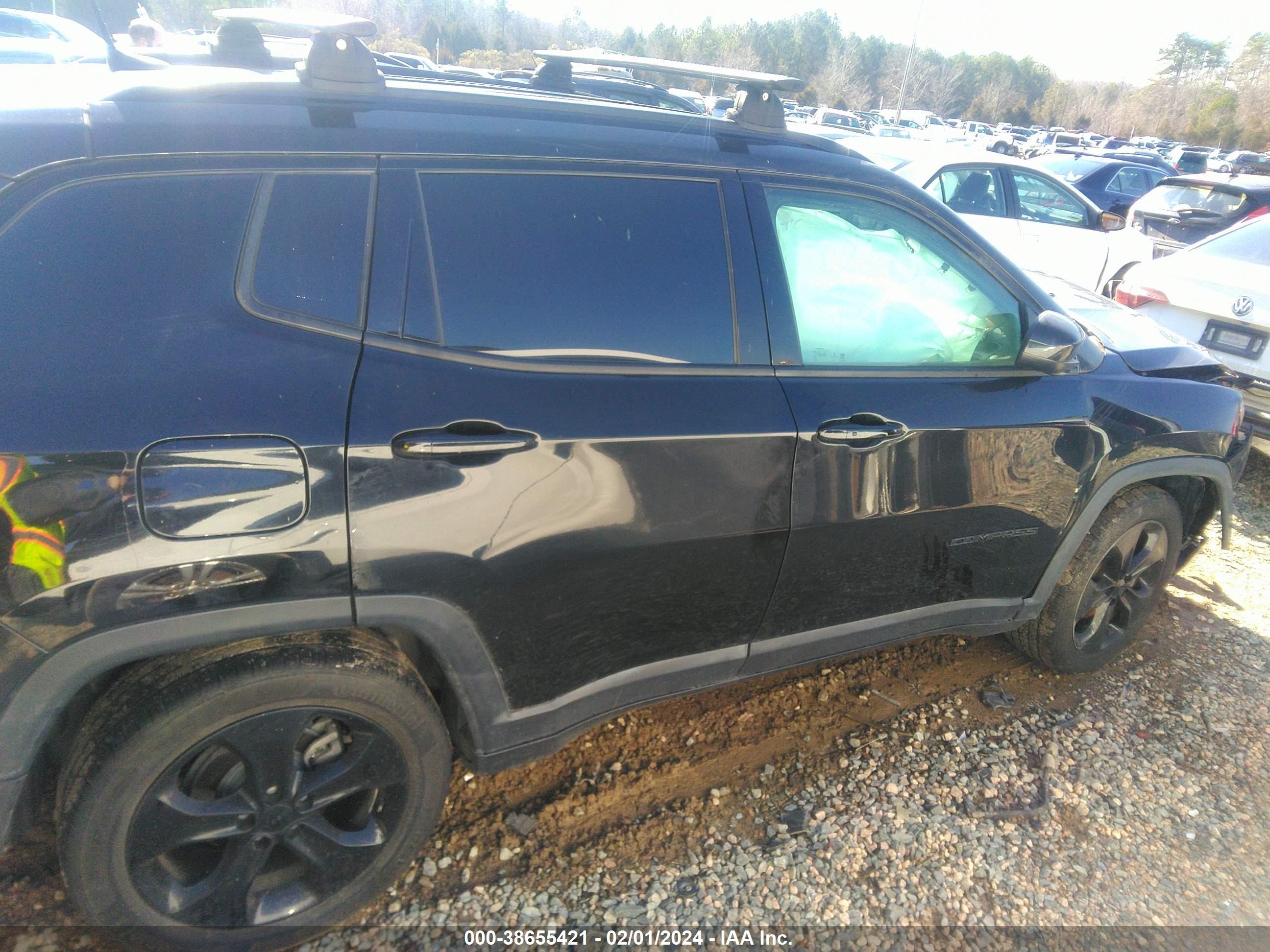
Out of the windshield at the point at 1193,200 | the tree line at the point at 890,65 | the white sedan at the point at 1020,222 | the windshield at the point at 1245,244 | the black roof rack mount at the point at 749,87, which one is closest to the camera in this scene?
the black roof rack mount at the point at 749,87

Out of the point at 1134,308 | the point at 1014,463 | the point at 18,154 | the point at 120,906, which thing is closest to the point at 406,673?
the point at 120,906

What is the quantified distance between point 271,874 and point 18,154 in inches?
→ 65.6

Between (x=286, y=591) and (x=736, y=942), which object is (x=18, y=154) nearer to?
(x=286, y=591)

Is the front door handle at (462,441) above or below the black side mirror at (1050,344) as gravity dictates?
below

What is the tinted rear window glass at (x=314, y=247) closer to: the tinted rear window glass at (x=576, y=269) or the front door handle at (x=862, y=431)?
the tinted rear window glass at (x=576, y=269)

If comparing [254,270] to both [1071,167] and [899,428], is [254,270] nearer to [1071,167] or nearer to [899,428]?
[899,428]

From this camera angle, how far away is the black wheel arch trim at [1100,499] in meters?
2.83

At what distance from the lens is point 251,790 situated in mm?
1838

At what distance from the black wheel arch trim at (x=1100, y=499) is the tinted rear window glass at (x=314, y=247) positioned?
2.46 m

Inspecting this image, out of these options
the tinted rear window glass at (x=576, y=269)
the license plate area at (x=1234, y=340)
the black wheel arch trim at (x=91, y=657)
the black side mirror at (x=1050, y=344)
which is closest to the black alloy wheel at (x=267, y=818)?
the black wheel arch trim at (x=91, y=657)

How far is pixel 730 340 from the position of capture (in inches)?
85.6

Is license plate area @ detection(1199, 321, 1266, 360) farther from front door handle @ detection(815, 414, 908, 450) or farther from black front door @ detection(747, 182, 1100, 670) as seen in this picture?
front door handle @ detection(815, 414, 908, 450)

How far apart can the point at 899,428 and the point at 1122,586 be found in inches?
63.8

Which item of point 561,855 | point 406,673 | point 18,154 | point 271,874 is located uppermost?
point 18,154
